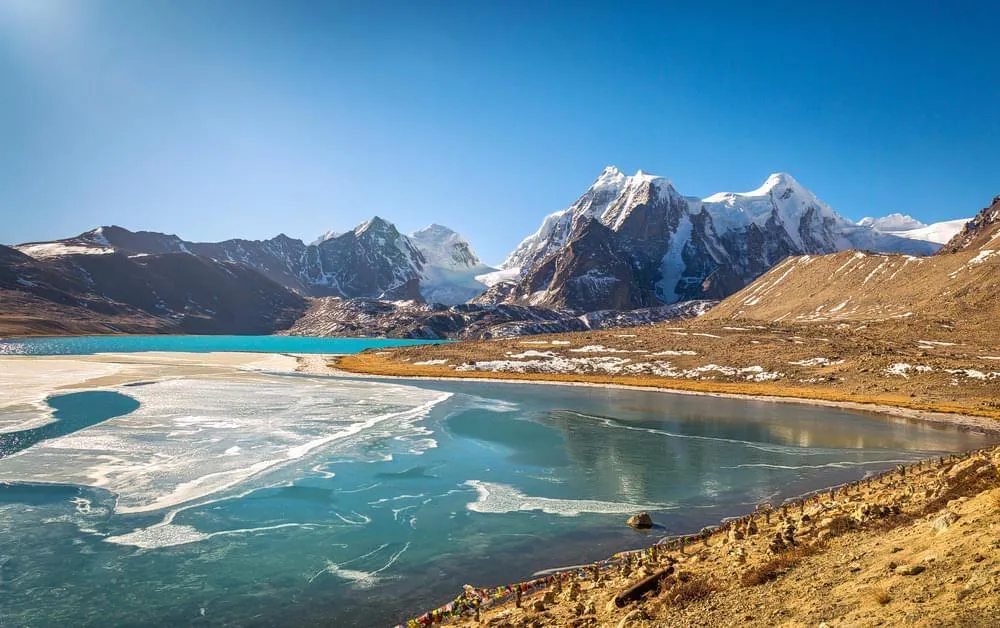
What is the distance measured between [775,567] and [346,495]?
63.4 feet

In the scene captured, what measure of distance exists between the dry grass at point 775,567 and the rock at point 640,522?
7.92 m

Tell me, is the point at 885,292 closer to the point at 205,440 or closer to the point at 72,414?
the point at 205,440

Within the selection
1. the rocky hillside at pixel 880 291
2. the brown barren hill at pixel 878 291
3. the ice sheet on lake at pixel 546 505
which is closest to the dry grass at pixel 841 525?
the ice sheet on lake at pixel 546 505

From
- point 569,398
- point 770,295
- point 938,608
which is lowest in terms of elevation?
point 569,398

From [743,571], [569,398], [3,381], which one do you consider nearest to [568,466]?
[743,571]

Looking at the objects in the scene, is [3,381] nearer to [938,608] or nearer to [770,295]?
[938,608]

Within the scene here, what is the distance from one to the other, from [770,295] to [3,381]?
178247mm

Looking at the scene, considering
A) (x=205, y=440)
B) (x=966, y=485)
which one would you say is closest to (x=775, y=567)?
(x=966, y=485)

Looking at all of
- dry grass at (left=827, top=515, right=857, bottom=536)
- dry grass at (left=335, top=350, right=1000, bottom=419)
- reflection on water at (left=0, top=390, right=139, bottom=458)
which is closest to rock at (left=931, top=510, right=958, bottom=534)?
dry grass at (left=827, top=515, right=857, bottom=536)

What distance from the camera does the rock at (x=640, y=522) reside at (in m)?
22.2

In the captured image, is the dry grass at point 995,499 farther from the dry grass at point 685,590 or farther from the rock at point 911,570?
the dry grass at point 685,590

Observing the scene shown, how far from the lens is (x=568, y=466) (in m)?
33.3

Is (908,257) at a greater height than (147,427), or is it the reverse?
(908,257)

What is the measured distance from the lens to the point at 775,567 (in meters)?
13.3
